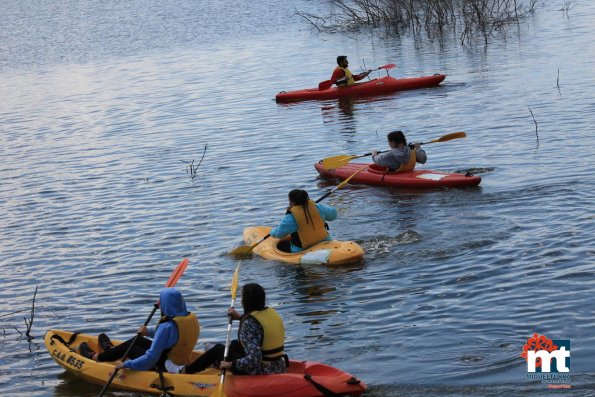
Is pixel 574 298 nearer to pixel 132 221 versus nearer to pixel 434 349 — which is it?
pixel 434 349

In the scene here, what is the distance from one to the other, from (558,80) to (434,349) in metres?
13.5

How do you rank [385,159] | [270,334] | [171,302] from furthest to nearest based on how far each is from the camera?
1. [385,159]
2. [171,302]
3. [270,334]

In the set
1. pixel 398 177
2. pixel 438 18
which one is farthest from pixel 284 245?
pixel 438 18

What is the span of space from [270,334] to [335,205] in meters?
6.58

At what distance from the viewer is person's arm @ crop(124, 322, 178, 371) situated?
8.12 metres

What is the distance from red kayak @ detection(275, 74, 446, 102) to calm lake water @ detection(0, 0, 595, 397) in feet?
0.88

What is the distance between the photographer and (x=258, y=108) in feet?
74.5

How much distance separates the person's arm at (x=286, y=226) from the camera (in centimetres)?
1147

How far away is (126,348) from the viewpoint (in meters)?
8.68

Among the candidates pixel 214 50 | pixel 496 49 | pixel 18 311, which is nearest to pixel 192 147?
pixel 18 311

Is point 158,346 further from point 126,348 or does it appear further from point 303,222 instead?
point 303,222

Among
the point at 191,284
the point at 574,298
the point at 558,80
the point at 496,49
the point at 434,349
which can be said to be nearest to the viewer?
the point at 434,349

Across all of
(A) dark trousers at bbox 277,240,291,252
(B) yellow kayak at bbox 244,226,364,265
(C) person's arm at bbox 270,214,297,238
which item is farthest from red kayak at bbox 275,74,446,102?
(C) person's arm at bbox 270,214,297,238

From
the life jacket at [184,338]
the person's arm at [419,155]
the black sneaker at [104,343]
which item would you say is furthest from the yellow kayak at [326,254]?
the person's arm at [419,155]
